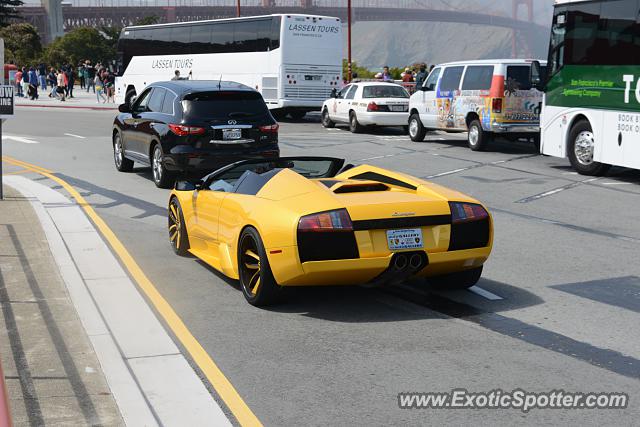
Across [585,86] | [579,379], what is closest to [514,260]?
[579,379]

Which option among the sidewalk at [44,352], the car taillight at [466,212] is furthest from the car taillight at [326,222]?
the sidewalk at [44,352]

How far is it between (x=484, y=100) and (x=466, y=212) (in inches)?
590

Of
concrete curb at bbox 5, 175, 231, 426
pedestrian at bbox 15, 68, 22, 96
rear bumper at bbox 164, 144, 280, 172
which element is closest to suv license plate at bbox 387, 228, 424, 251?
concrete curb at bbox 5, 175, 231, 426

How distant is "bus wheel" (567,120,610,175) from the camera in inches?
674

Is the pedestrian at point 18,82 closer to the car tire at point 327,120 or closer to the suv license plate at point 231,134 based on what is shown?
the car tire at point 327,120

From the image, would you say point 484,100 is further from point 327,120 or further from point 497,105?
point 327,120

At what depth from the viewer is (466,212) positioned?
7.29m

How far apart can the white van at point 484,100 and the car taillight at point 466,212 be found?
1442 centimetres

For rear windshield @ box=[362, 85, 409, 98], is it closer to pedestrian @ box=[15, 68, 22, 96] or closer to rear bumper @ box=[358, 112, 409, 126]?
rear bumper @ box=[358, 112, 409, 126]

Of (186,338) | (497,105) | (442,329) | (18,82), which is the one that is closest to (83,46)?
(18,82)

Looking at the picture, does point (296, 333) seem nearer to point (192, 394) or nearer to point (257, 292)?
point (257, 292)

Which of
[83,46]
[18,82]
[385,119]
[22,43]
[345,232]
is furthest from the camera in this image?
[83,46]

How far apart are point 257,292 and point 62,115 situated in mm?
32097

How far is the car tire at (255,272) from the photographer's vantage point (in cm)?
715
